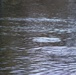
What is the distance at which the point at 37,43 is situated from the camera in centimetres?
981

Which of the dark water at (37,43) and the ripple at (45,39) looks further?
the ripple at (45,39)

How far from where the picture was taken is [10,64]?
780 centimetres

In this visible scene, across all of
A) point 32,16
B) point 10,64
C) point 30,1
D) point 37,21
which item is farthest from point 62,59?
point 30,1

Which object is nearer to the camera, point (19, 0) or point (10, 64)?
point (10, 64)

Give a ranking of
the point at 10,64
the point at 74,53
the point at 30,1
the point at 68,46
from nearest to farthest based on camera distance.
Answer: the point at 10,64 < the point at 74,53 < the point at 68,46 < the point at 30,1

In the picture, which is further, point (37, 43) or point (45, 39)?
point (45, 39)

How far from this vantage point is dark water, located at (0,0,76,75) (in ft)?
24.6

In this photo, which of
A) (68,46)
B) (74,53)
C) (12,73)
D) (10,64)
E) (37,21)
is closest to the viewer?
(12,73)

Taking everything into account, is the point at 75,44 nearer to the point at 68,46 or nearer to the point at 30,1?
the point at 68,46

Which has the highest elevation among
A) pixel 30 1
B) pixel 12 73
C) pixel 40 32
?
pixel 30 1

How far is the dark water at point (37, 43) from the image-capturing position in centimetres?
751

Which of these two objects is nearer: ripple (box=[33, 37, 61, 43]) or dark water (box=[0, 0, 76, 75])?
dark water (box=[0, 0, 76, 75])

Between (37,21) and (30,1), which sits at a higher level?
(30,1)

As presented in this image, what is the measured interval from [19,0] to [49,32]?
35.0 feet
